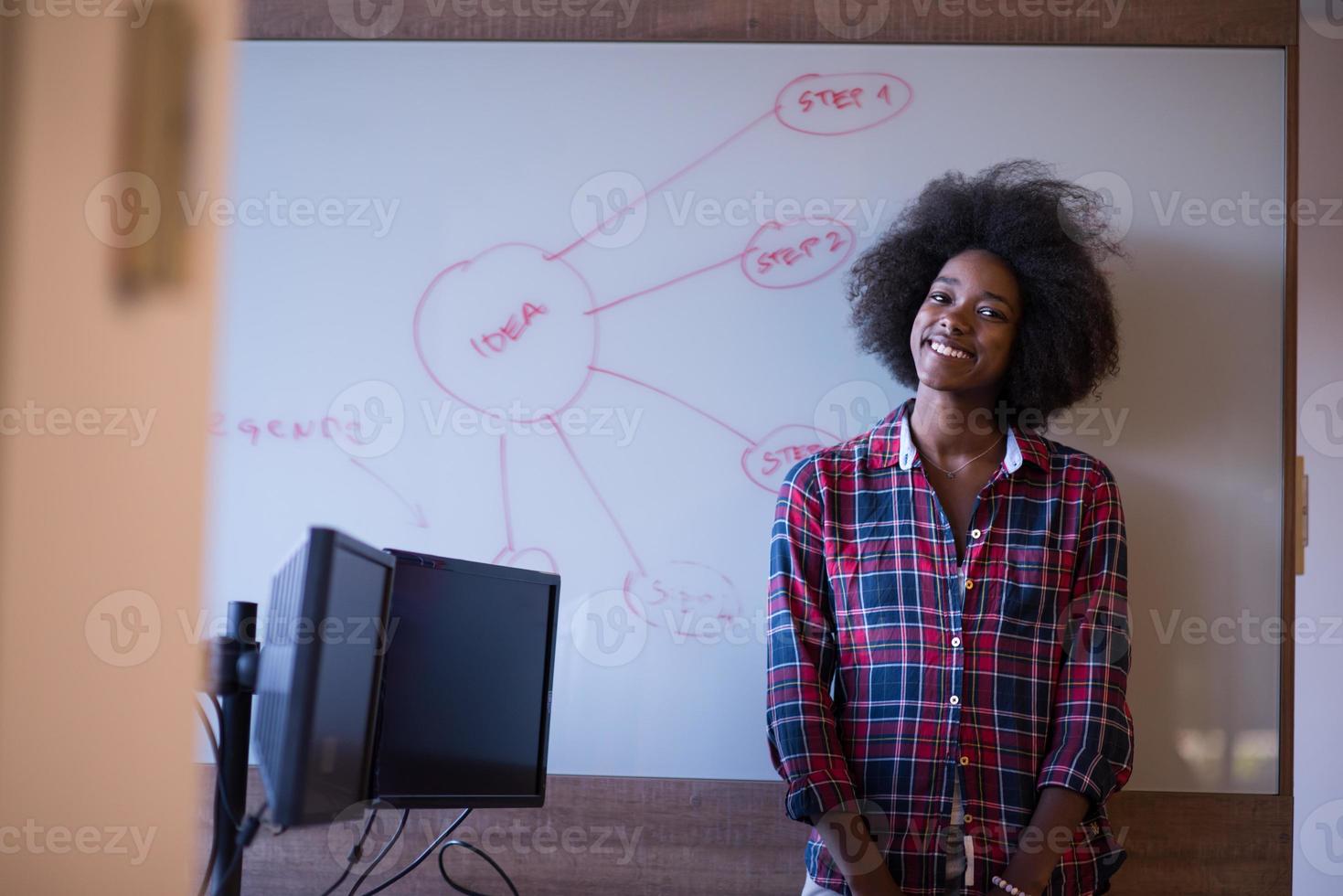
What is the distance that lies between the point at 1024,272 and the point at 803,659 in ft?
2.46

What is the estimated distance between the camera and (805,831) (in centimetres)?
190

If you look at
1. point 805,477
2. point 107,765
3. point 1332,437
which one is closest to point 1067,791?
point 805,477

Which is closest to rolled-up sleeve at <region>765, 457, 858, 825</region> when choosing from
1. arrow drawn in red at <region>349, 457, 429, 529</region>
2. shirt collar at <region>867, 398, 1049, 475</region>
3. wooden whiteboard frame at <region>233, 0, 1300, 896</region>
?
shirt collar at <region>867, 398, 1049, 475</region>

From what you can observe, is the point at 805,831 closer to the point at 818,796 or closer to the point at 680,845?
the point at 680,845

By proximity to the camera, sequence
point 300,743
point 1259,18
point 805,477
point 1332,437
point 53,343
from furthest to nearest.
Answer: point 1332,437, point 1259,18, point 805,477, point 300,743, point 53,343

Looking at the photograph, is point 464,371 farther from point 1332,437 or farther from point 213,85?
point 1332,437

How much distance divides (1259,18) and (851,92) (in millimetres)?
727

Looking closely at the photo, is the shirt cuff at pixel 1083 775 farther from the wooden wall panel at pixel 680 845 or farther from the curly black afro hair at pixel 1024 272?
the curly black afro hair at pixel 1024 272

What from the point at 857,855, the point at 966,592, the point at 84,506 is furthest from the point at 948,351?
the point at 84,506

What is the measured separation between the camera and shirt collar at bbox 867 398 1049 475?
1.77 m

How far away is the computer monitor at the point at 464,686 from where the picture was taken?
1.46 m

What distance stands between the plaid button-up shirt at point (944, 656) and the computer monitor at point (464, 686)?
14.5 inches

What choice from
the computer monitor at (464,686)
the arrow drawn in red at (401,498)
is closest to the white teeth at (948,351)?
the computer monitor at (464,686)

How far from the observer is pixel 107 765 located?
0.38 m
